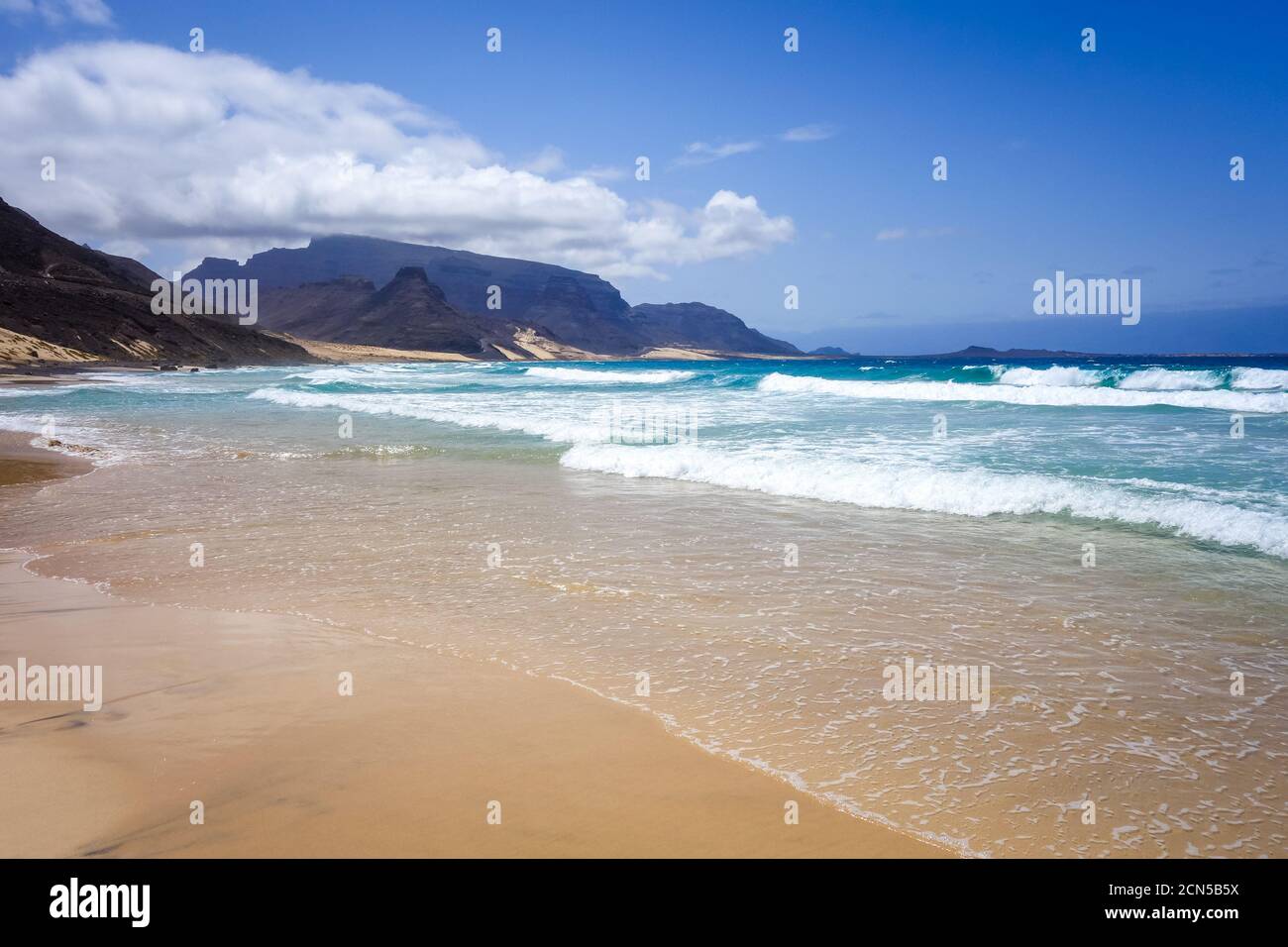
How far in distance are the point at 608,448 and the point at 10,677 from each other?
31.6 ft

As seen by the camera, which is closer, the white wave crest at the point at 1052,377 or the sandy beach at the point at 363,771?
the sandy beach at the point at 363,771

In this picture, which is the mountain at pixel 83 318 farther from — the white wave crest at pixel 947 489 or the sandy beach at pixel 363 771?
the sandy beach at pixel 363 771

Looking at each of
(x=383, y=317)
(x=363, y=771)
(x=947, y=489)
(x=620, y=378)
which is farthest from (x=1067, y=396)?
(x=383, y=317)

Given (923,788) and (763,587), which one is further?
(763,587)

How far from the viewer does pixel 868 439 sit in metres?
14.5

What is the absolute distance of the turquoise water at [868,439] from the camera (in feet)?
28.9

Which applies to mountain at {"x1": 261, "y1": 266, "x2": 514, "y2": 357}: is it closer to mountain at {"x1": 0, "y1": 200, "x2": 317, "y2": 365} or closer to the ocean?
mountain at {"x1": 0, "y1": 200, "x2": 317, "y2": 365}

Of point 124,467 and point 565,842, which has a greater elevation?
point 124,467

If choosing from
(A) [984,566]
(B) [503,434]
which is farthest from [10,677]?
(B) [503,434]

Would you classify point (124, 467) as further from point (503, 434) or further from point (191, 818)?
point (191, 818)

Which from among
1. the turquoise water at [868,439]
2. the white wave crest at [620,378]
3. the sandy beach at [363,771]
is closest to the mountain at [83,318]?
the turquoise water at [868,439]

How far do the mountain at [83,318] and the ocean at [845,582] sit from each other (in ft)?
187

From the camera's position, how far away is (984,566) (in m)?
6.48

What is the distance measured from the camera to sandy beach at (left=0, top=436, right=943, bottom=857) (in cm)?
267
